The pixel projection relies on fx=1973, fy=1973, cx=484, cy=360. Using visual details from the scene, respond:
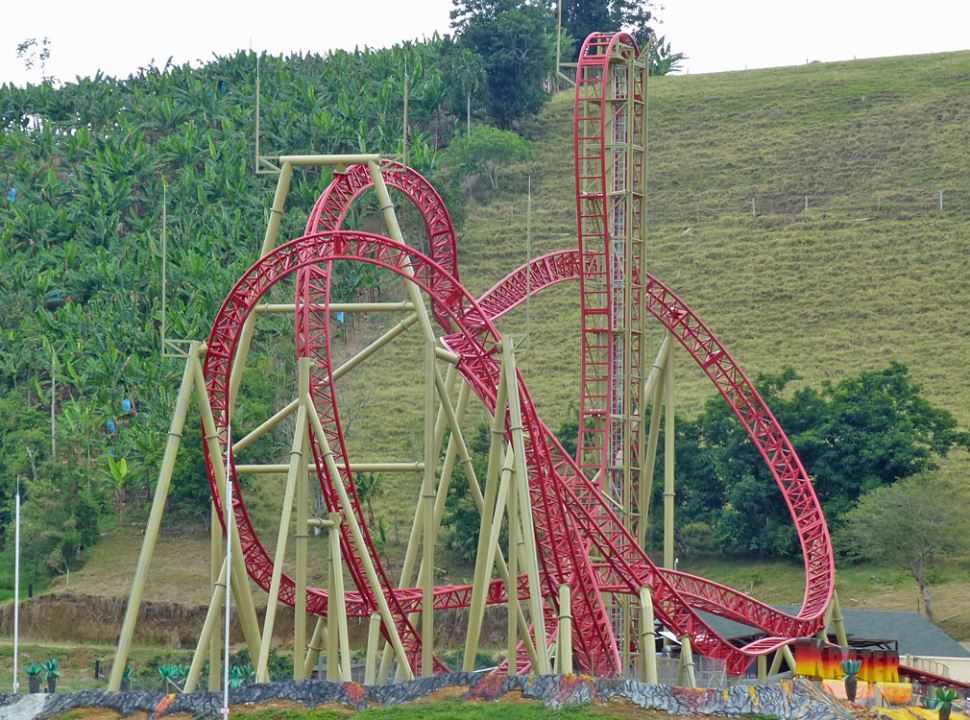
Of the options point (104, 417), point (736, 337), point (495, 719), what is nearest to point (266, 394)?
point (104, 417)

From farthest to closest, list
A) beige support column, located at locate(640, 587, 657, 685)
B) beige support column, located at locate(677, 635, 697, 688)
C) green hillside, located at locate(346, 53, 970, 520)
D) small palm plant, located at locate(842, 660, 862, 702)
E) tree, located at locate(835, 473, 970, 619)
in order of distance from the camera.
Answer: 1. green hillside, located at locate(346, 53, 970, 520)
2. tree, located at locate(835, 473, 970, 619)
3. beige support column, located at locate(677, 635, 697, 688)
4. beige support column, located at locate(640, 587, 657, 685)
5. small palm plant, located at locate(842, 660, 862, 702)

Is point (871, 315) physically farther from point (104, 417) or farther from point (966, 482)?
point (104, 417)

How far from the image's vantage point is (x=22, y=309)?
244ft

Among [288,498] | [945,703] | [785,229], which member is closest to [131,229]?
[785,229]

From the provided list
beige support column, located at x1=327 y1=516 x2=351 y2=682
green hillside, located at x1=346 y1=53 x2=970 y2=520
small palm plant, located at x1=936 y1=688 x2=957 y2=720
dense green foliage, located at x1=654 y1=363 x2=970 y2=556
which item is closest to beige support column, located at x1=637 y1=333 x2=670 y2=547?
small palm plant, located at x1=936 y1=688 x2=957 y2=720

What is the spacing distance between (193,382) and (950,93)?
2798 inches

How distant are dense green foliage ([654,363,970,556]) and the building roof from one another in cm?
1045

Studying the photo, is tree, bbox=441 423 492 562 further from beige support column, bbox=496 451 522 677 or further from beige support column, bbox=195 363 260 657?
beige support column, bbox=195 363 260 657

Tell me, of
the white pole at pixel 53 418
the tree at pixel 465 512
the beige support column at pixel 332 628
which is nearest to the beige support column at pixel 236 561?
the beige support column at pixel 332 628

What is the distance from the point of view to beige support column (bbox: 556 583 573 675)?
3469 centimetres

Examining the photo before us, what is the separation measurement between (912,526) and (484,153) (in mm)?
46796

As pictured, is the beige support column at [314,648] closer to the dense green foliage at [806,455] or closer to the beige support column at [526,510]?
the beige support column at [526,510]

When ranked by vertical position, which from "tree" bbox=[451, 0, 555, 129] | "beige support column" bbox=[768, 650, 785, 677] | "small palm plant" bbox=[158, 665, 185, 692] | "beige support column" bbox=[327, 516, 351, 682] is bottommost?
"beige support column" bbox=[768, 650, 785, 677]

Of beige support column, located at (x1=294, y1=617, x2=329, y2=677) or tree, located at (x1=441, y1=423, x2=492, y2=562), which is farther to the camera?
tree, located at (x1=441, y1=423, x2=492, y2=562)
